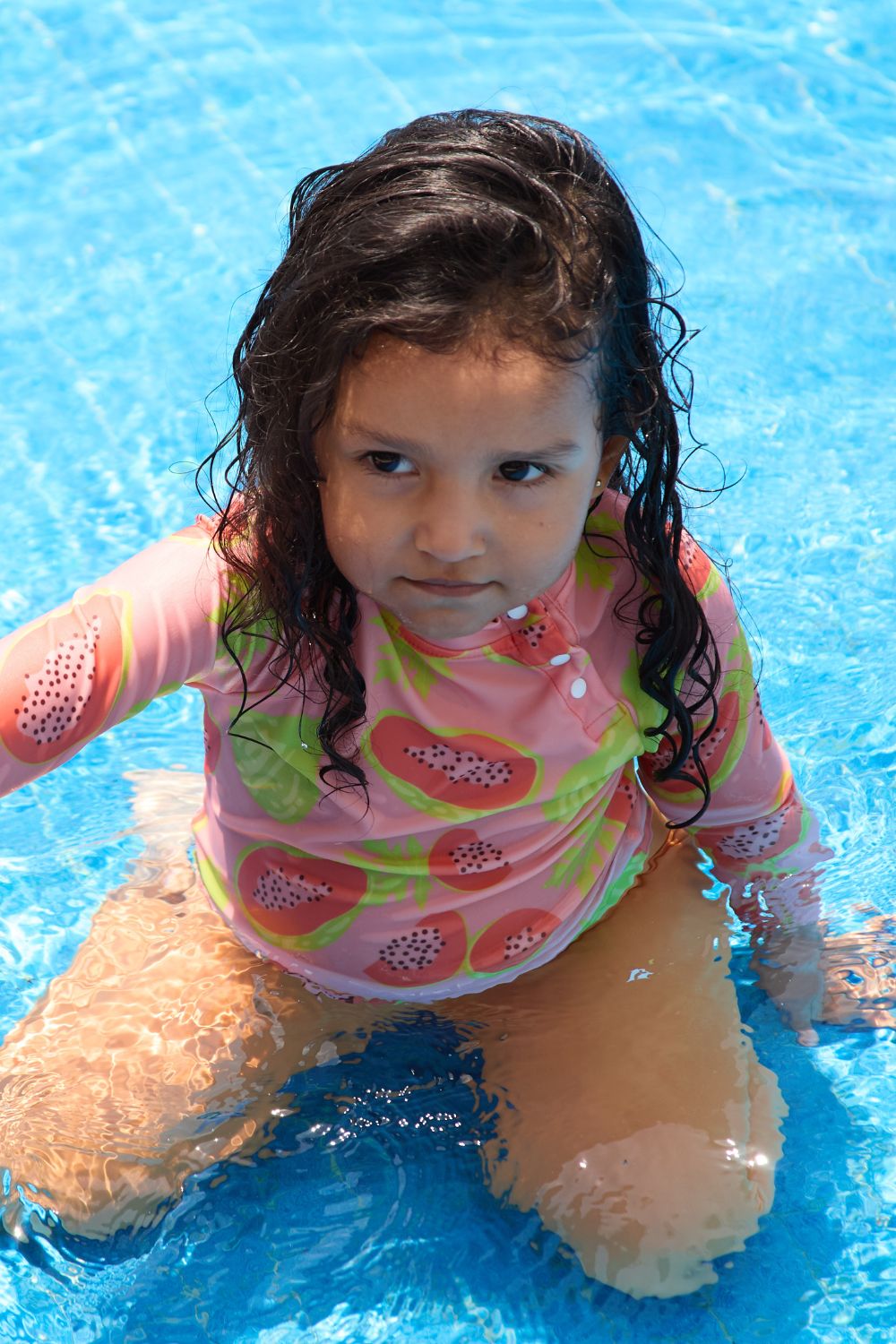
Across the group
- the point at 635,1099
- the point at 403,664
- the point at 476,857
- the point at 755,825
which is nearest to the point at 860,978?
the point at 755,825

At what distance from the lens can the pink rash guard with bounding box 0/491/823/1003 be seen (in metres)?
1.80

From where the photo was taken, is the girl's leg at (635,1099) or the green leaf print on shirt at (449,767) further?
the girl's leg at (635,1099)

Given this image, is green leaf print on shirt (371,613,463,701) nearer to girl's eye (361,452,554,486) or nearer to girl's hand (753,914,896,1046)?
girl's eye (361,452,554,486)

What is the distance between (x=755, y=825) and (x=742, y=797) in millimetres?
83

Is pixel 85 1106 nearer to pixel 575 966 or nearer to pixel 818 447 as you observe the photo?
pixel 575 966

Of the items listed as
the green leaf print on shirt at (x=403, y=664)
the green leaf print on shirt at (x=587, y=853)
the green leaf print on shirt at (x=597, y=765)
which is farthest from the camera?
the green leaf print on shirt at (x=587, y=853)

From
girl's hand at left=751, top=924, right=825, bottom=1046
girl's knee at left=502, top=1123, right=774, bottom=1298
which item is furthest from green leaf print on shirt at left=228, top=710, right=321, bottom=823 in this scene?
girl's hand at left=751, top=924, right=825, bottom=1046

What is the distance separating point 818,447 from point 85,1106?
245cm

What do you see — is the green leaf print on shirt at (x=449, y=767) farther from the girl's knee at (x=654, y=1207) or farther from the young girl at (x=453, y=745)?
the girl's knee at (x=654, y=1207)

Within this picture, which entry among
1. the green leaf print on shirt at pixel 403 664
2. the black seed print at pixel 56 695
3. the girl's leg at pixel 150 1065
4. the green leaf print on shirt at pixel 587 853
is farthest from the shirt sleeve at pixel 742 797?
the black seed print at pixel 56 695

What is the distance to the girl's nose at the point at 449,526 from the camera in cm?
163

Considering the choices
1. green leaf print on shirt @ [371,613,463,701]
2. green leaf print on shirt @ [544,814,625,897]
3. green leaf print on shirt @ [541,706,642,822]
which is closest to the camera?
green leaf print on shirt @ [371,613,463,701]

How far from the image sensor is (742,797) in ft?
7.47

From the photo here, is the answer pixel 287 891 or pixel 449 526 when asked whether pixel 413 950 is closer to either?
pixel 287 891
